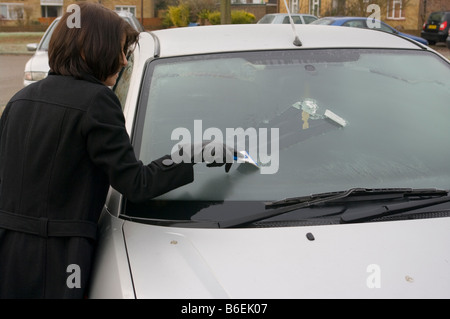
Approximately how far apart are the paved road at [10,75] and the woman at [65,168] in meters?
8.28

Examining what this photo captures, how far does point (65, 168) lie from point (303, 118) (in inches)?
41.8

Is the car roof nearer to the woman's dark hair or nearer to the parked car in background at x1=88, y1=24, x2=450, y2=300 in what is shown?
the parked car in background at x1=88, y1=24, x2=450, y2=300

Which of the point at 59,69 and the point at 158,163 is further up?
the point at 59,69

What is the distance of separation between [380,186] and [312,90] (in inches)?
23.7

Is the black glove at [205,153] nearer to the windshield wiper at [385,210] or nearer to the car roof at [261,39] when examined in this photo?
the windshield wiper at [385,210]

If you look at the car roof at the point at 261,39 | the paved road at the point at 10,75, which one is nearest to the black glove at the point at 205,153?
the car roof at the point at 261,39

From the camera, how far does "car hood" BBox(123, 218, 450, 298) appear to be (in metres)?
1.70

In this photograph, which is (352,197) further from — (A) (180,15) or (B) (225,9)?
(A) (180,15)

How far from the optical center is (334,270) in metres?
1.76
